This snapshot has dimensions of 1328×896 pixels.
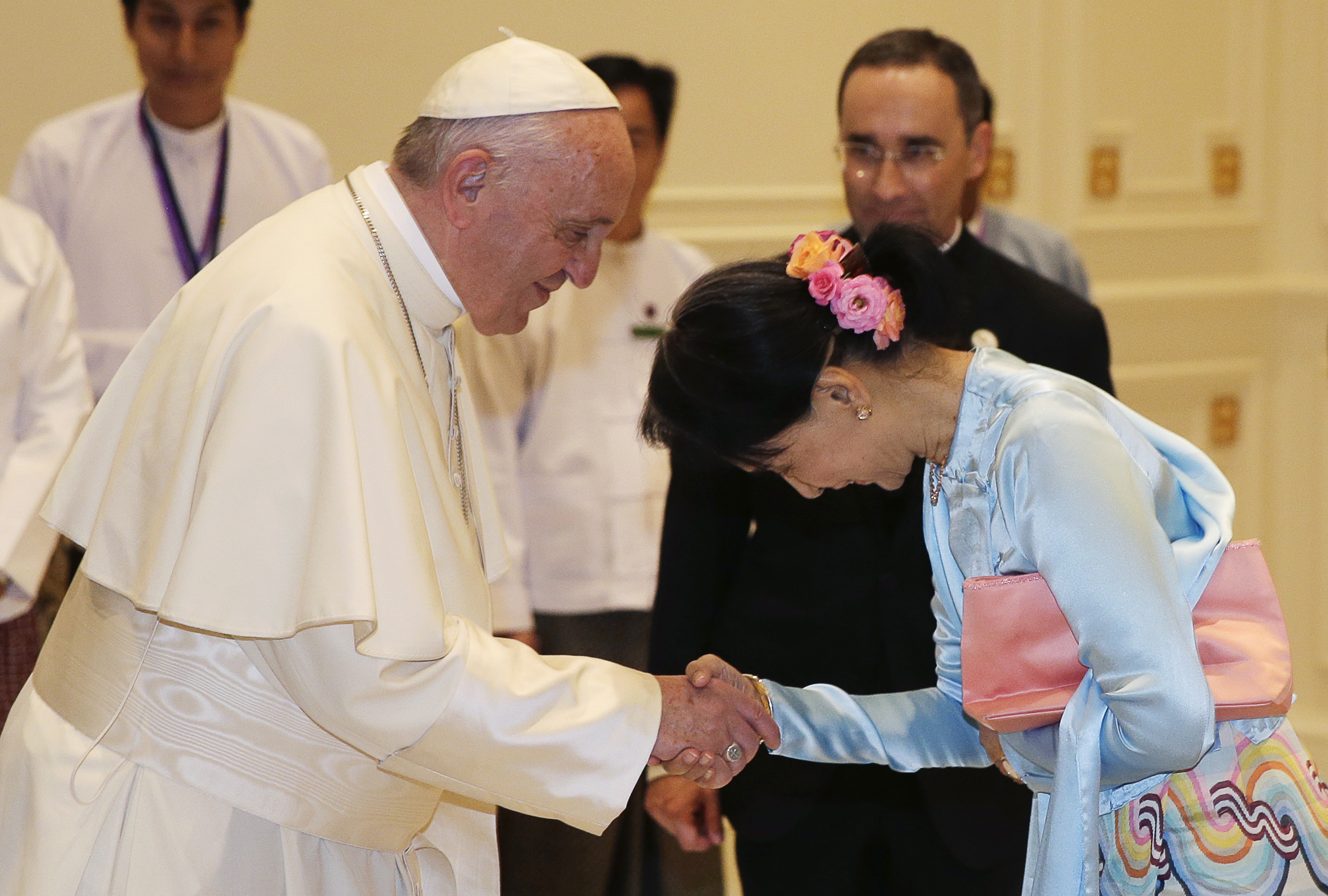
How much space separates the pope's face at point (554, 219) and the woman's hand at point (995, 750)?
3.05 feet

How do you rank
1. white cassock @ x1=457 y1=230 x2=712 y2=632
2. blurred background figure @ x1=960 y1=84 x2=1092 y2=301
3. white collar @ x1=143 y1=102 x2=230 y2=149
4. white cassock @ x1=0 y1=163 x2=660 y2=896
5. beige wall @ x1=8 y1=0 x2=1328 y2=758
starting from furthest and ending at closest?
beige wall @ x1=8 y1=0 x2=1328 y2=758, blurred background figure @ x1=960 y1=84 x2=1092 y2=301, white collar @ x1=143 y1=102 x2=230 y2=149, white cassock @ x1=457 y1=230 x2=712 y2=632, white cassock @ x1=0 y1=163 x2=660 y2=896

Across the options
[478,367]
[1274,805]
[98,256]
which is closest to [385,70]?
[98,256]

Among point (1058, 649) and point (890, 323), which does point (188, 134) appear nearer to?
point (890, 323)

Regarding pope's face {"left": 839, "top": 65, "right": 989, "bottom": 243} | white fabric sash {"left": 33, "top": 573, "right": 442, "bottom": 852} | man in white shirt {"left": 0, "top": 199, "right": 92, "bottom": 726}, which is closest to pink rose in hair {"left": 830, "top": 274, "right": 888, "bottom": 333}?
white fabric sash {"left": 33, "top": 573, "right": 442, "bottom": 852}

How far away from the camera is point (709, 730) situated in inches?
87.2

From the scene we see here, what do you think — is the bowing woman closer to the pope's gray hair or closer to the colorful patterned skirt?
the colorful patterned skirt

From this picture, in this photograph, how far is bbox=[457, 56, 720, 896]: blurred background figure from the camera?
3705 mm

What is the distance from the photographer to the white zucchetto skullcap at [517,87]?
7.00ft

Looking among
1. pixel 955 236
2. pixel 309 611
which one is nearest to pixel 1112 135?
pixel 955 236

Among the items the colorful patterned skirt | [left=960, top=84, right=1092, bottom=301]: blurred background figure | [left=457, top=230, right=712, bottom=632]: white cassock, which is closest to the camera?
the colorful patterned skirt

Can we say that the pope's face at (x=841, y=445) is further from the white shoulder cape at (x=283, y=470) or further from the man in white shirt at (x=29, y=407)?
the man in white shirt at (x=29, y=407)

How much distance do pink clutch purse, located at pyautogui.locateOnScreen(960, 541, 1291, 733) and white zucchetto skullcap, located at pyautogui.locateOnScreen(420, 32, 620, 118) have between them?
903 mm

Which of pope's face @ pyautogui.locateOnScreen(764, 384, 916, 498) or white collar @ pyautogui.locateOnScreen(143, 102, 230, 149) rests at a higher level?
A: white collar @ pyautogui.locateOnScreen(143, 102, 230, 149)

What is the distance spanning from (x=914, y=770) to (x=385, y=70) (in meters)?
3.21
